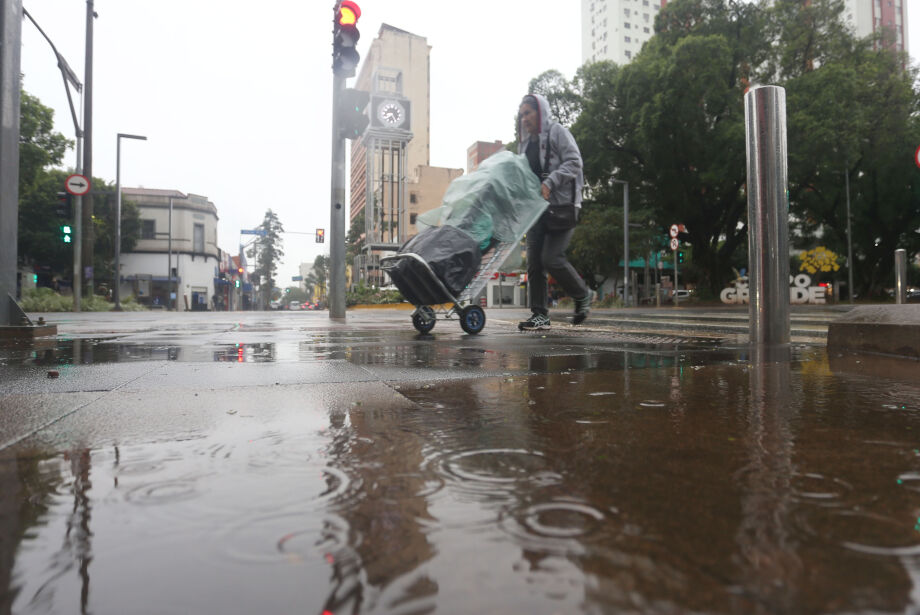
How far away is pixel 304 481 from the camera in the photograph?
3.60 ft

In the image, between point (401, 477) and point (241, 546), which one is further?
point (401, 477)

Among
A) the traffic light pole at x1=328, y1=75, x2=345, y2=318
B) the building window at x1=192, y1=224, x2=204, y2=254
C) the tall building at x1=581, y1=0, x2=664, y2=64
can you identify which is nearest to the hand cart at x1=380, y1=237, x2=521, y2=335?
the traffic light pole at x1=328, y1=75, x2=345, y2=318

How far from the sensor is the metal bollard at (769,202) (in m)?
4.03

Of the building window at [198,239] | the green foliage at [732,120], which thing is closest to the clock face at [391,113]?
the building window at [198,239]

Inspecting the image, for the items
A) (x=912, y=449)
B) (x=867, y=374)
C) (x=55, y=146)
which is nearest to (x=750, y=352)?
(x=867, y=374)

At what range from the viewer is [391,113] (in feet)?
A: 193

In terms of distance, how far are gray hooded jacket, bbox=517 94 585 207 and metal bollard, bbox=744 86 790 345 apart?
190 cm

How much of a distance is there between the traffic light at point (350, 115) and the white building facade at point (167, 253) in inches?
1504

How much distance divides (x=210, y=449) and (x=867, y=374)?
116 inches

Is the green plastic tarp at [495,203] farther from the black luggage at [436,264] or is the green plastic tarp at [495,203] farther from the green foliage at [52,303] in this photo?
the green foliage at [52,303]

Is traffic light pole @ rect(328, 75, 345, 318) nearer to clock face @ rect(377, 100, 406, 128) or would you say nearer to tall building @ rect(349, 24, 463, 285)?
tall building @ rect(349, 24, 463, 285)

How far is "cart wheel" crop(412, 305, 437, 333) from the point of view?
20.6 feet

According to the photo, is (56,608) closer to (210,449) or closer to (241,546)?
(241,546)

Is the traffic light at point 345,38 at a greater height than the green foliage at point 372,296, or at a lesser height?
greater
